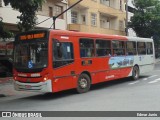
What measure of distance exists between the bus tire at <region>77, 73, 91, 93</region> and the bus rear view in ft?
6.66

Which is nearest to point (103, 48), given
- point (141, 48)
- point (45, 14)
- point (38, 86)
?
point (38, 86)

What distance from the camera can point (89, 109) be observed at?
32.7 feet

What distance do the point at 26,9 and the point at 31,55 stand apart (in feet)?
7.56

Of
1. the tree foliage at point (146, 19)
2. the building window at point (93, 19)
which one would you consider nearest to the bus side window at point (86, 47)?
the building window at point (93, 19)

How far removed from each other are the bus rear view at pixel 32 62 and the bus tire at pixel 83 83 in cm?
203

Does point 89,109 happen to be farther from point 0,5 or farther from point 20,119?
point 0,5

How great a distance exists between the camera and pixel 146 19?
45.4 meters

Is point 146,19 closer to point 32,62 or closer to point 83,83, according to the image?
point 83,83

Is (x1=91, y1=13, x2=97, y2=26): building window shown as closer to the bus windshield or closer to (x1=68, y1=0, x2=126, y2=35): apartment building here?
(x1=68, y1=0, x2=126, y2=35): apartment building

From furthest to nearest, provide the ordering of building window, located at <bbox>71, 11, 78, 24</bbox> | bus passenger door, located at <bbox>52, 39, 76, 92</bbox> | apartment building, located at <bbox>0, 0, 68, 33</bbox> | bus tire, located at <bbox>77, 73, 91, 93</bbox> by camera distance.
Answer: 1. building window, located at <bbox>71, 11, 78, 24</bbox>
2. apartment building, located at <bbox>0, 0, 68, 33</bbox>
3. bus tire, located at <bbox>77, 73, 91, 93</bbox>
4. bus passenger door, located at <bbox>52, 39, 76, 92</bbox>

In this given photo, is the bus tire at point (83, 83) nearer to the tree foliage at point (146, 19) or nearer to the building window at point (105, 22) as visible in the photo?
the building window at point (105, 22)

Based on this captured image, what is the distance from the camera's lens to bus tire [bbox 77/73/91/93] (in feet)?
47.3

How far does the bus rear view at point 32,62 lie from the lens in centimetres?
1278

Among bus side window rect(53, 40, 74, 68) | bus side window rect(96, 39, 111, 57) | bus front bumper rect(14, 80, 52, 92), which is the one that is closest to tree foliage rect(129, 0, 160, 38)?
bus side window rect(96, 39, 111, 57)
